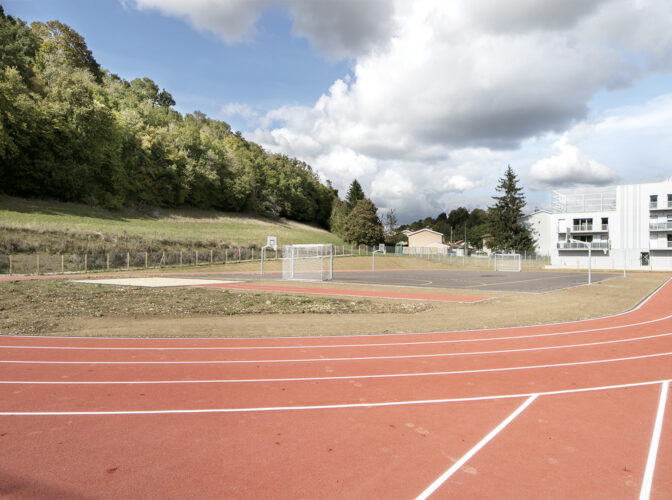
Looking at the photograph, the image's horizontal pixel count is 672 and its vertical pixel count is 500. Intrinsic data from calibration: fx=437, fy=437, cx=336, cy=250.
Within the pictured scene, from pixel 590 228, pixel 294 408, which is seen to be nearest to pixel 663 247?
pixel 590 228

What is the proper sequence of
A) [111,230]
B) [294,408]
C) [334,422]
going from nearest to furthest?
[334,422], [294,408], [111,230]

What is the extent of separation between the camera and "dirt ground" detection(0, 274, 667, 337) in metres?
12.4

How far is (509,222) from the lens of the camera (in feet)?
270

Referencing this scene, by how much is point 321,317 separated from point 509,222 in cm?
7522

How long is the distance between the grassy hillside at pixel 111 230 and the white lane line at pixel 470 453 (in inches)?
1660

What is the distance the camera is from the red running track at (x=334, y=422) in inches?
166

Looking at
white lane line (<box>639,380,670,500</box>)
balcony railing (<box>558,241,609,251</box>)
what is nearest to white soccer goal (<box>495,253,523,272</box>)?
balcony railing (<box>558,241,609,251</box>)

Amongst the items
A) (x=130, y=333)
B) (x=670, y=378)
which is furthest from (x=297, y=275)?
(x=670, y=378)

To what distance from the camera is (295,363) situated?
8758 millimetres

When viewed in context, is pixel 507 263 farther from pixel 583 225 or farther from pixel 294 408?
pixel 294 408

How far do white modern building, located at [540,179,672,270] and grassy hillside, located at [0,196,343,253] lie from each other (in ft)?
140

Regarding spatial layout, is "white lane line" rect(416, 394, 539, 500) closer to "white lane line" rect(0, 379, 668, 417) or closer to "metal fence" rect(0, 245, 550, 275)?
"white lane line" rect(0, 379, 668, 417)

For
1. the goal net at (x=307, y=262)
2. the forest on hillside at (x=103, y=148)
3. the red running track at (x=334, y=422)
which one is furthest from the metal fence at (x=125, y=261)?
the red running track at (x=334, y=422)

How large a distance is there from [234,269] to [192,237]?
16.2 meters
